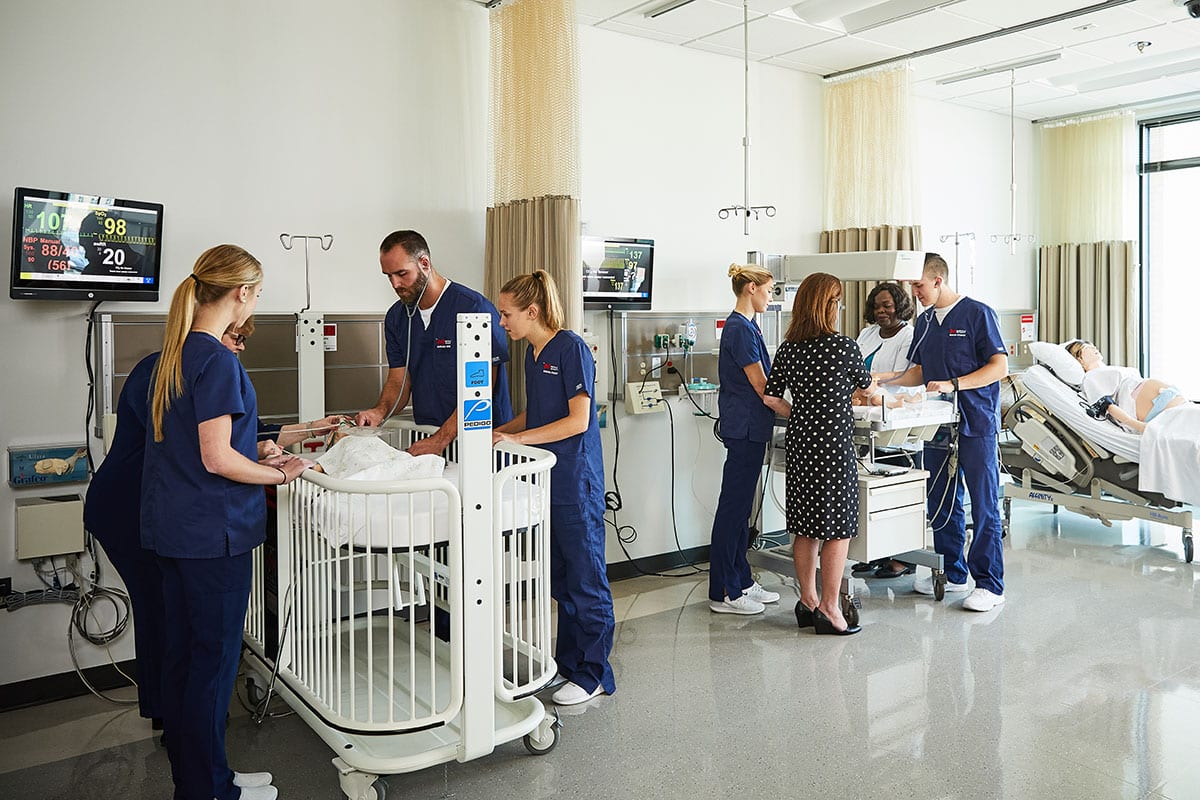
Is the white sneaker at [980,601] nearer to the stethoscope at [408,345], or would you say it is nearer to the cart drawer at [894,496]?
the cart drawer at [894,496]

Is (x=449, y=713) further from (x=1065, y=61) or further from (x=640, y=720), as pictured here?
(x=1065, y=61)

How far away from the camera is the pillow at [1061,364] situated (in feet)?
17.9

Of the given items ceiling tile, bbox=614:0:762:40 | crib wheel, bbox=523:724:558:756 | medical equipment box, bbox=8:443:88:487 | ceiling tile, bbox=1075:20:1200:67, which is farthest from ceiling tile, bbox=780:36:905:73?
medical equipment box, bbox=8:443:88:487

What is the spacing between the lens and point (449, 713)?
245 cm

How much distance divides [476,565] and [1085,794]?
1.76m

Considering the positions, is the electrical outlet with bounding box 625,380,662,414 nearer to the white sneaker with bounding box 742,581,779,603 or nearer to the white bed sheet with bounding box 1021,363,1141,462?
the white sneaker with bounding box 742,581,779,603

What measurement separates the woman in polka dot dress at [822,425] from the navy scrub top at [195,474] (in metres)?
2.18

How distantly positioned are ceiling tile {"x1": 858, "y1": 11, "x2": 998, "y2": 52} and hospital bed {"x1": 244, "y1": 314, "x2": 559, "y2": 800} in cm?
313

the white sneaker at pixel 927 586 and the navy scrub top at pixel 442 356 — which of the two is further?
the white sneaker at pixel 927 586

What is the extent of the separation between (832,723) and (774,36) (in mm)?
3399

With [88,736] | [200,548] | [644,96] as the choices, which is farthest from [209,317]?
[644,96]

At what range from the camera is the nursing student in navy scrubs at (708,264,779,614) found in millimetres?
4078

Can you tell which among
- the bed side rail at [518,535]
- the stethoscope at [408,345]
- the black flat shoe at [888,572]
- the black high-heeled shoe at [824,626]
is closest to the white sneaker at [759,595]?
the black high-heeled shoe at [824,626]

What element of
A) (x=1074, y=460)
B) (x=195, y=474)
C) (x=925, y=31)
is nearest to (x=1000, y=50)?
(x=925, y=31)
